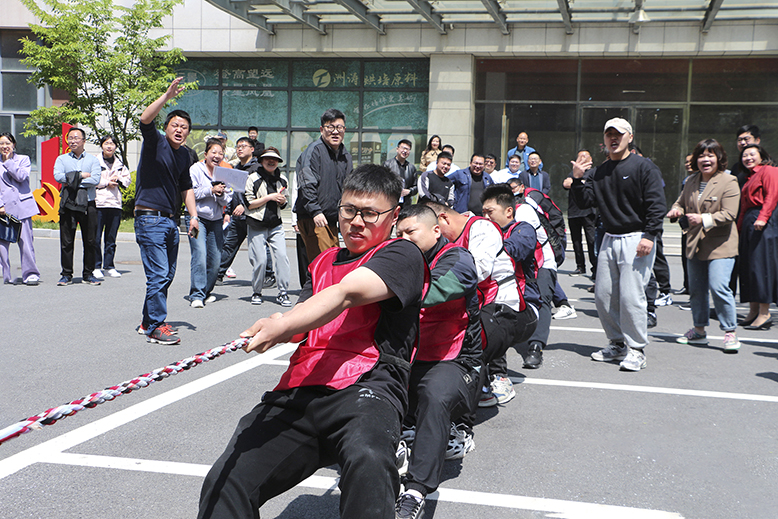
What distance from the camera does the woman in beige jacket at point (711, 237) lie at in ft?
23.1

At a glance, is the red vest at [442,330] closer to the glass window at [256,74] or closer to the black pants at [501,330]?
the black pants at [501,330]

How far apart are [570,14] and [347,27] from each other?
614cm

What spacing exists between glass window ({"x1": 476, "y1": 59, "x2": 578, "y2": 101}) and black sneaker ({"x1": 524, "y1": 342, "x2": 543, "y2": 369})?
15.1m

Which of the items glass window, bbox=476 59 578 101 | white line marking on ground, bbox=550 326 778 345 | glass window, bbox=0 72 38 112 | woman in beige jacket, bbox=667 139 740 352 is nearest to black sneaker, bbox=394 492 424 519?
woman in beige jacket, bbox=667 139 740 352

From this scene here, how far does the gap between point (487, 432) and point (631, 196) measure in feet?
9.13

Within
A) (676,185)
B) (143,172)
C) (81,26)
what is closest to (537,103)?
(676,185)

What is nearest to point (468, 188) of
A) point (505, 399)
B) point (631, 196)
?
point (631, 196)

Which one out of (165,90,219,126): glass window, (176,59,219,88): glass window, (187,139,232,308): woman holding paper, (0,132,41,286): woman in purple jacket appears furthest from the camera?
(165,90,219,126): glass window

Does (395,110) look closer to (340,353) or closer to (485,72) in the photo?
(485,72)

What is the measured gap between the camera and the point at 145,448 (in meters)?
3.95

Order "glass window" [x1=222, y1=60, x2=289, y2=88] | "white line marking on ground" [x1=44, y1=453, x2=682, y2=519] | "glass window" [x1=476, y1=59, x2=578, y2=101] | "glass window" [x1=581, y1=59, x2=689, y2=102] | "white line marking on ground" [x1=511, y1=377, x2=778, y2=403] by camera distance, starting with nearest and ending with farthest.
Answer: "white line marking on ground" [x1=44, y1=453, x2=682, y2=519]
"white line marking on ground" [x1=511, y1=377, x2=778, y2=403]
"glass window" [x1=581, y1=59, x2=689, y2=102]
"glass window" [x1=476, y1=59, x2=578, y2=101]
"glass window" [x1=222, y1=60, x2=289, y2=88]

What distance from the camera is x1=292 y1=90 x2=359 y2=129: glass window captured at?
2138 cm

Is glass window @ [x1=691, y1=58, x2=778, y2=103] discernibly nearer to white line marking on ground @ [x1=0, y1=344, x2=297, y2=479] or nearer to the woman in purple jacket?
the woman in purple jacket

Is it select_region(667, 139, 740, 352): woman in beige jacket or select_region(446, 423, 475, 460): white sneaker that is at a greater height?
select_region(667, 139, 740, 352): woman in beige jacket
